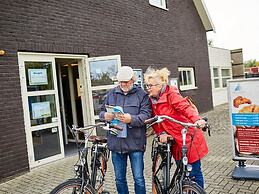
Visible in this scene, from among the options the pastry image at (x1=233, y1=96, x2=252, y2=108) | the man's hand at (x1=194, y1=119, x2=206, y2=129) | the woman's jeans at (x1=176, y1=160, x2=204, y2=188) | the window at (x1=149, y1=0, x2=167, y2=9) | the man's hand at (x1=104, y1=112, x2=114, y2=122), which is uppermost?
the window at (x1=149, y1=0, x2=167, y2=9)

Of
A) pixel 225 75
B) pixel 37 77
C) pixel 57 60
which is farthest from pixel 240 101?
pixel 225 75

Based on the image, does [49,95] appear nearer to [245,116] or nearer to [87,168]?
[87,168]

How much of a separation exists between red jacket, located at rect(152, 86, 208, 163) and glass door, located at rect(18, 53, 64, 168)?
389 centimetres

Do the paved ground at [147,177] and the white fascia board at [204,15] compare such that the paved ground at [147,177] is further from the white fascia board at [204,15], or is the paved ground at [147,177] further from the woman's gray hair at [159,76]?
the white fascia board at [204,15]

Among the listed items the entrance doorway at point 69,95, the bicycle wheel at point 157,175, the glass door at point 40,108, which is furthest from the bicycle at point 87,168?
the entrance doorway at point 69,95

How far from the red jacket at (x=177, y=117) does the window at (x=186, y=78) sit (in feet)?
33.0

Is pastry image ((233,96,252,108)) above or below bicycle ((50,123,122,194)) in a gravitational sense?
above

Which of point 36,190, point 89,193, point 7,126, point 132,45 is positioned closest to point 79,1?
point 132,45

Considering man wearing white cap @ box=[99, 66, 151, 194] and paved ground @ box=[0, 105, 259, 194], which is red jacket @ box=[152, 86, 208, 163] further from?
paved ground @ box=[0, 105, 259, 194]

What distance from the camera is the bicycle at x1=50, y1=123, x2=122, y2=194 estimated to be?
3.05 metres

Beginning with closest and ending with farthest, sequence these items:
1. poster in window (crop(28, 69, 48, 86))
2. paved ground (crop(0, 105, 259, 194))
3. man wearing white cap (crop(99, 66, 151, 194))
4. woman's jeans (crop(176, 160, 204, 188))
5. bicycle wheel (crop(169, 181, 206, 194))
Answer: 1. bicycle wheel (crop(169, 181, 206, 194))
2. man wearing white cap (crop(99, 66, 151, 194))
3. woman's jeans (crop(176, 160, 204, 188))
4. paved ground (crop(0, 105, 259, 194))
5. poster in window (crop(28, 69, 48, 86))

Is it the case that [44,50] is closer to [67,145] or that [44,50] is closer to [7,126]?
[7,126]

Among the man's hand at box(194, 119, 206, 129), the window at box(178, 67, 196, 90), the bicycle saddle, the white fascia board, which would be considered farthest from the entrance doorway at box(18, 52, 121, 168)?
the white fascia board

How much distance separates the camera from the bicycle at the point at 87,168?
305 centimetres
